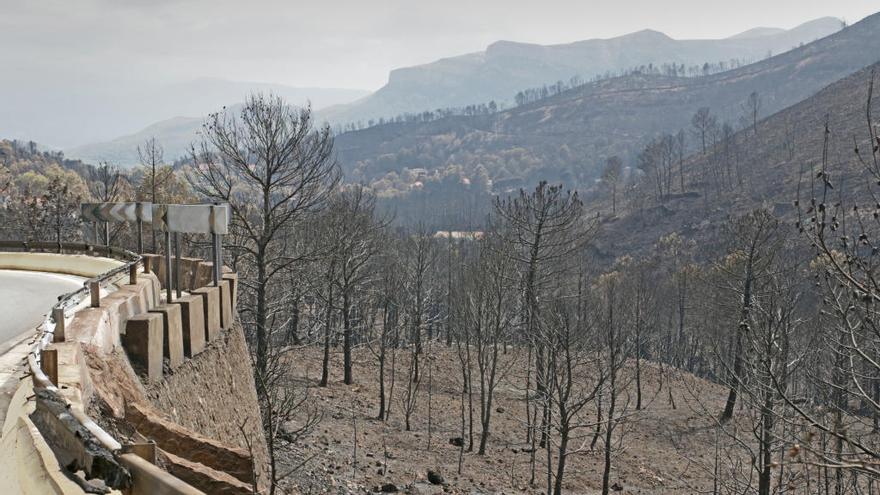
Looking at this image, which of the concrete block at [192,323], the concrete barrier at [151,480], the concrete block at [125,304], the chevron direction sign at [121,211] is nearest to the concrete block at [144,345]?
the concrete block at [125,304]

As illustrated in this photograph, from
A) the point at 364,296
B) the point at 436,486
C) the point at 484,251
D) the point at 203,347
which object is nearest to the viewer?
the point at 203,347

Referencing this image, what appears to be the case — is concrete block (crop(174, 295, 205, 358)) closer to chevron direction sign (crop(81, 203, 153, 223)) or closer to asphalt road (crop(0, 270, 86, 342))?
chevron direction sign (crop(81, 203, 153, 223))

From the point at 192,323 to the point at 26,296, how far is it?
26.9ft

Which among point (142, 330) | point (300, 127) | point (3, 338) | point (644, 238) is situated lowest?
point (644, 238)

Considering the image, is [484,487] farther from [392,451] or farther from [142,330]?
[142,330]

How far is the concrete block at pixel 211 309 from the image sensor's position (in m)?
10.1

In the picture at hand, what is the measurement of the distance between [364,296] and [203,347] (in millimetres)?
43053

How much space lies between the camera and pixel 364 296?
173ft

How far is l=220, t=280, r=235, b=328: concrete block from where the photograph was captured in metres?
11.4

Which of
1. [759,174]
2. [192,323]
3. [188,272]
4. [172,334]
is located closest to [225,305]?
[192,323]

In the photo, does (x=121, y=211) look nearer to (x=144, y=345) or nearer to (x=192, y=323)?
(x=192, y=323)

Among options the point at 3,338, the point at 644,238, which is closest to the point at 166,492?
the point at 3,338

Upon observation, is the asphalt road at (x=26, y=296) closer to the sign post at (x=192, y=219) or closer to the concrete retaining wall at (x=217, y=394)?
the concrete retaining wall at (x=217, y=394)

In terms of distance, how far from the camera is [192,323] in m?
9.24
